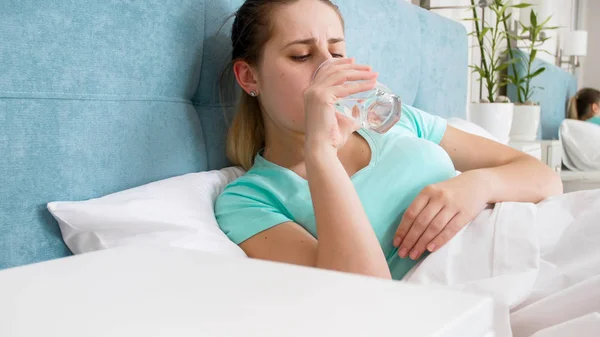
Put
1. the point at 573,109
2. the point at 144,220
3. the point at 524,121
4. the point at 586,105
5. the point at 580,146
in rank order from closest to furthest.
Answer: the point at 144,220 < the point at 524,121 < the point at 580,146 < the point at 586,105 < the point at 573,109

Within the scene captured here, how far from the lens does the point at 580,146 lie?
3.46 meters

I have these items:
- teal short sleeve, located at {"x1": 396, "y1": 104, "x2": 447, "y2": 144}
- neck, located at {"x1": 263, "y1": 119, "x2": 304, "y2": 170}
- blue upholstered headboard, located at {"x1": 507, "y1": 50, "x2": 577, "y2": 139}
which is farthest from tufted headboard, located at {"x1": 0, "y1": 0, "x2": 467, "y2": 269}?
blue upholstered headboard, located at {"x1": 507, "y1": 50, "x2": 577, "y2": 139}

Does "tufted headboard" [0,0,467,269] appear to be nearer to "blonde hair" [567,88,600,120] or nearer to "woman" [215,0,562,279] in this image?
"woman" [215,0,562,279]

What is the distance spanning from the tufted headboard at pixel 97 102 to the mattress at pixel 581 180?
7.79ft

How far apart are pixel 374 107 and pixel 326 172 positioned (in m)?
0.17

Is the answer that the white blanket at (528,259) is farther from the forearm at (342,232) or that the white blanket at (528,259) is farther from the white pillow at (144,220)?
the white pillow at (144,220)

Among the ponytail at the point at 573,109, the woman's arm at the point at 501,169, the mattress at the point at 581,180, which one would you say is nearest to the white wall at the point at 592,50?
the ponytail at the point at 573,109

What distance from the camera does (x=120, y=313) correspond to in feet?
1.31

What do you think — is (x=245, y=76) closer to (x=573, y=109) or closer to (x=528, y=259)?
(x=528, y=259)

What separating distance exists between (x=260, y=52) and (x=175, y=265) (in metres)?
0.68

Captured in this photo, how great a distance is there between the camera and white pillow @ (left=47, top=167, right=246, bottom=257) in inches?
32.4

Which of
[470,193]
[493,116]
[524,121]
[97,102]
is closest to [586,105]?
[524,121]

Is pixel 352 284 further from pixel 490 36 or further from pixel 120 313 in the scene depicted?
pixel 490 36

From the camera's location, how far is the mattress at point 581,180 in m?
3.04
